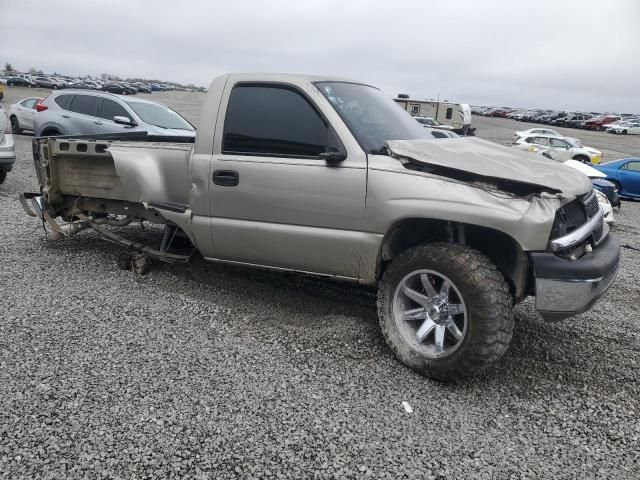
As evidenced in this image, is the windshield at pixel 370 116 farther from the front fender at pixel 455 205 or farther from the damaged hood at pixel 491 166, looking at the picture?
the front fender at pixel 455 205

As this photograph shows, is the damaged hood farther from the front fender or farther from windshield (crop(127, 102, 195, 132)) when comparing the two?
windshield (crop(127, 102, 195, 132))

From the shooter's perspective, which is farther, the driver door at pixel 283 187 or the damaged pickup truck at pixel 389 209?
the driver door at pixel 283 187

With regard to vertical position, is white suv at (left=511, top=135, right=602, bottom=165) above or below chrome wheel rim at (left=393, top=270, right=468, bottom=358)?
below

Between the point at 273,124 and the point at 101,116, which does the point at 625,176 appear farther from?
the point at 101,116

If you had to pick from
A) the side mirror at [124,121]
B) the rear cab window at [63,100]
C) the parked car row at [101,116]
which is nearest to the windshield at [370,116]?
the parked car row at [101,116]

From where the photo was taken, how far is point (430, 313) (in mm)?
3324

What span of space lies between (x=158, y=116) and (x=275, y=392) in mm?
8845

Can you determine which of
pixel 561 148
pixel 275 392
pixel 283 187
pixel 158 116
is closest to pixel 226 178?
pixel 283 187

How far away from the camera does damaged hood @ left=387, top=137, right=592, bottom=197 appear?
Answer: 3.12 metres

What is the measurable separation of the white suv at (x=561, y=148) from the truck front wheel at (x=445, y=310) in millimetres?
19388

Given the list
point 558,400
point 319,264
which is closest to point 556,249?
point 558,400

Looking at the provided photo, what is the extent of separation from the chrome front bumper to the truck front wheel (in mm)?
221

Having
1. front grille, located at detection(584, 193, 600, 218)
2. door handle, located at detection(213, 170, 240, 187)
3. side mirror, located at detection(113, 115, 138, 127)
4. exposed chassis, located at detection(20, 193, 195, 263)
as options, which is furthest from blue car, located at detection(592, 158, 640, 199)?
door handle, located at detection(213, 170, 240, 187)

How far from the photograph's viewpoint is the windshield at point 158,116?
1039 centimetres
